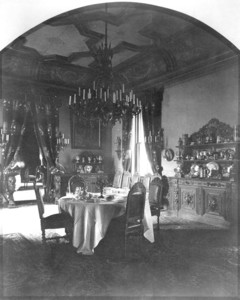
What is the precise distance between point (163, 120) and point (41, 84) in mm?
3672

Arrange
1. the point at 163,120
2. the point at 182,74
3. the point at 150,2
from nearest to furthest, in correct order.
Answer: the point at 150,2, the point at 182,74, the point at 163,120

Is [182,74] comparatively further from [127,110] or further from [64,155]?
[64,155]

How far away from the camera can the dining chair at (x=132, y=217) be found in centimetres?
360

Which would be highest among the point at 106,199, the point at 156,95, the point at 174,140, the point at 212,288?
the point at 156,95

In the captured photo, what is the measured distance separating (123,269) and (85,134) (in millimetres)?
5877

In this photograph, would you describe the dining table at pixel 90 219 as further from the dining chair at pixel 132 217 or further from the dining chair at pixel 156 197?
the dining chair at pixel 156 197

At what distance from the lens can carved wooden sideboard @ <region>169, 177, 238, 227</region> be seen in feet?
16.6

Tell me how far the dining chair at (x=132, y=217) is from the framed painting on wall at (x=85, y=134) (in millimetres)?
4862

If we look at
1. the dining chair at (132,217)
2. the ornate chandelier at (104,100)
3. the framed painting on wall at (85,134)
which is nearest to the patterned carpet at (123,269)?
the dining chair at (132,217)

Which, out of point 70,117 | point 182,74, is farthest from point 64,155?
point 182,74

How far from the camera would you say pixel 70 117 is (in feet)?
27.8

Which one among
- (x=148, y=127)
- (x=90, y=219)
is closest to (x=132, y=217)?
(x=90, y=219)

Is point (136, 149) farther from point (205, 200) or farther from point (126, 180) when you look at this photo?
point (205, 200)

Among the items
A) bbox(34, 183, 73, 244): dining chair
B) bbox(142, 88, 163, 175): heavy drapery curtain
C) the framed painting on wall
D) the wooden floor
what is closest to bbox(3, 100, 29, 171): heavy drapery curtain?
the framed painting on wall
